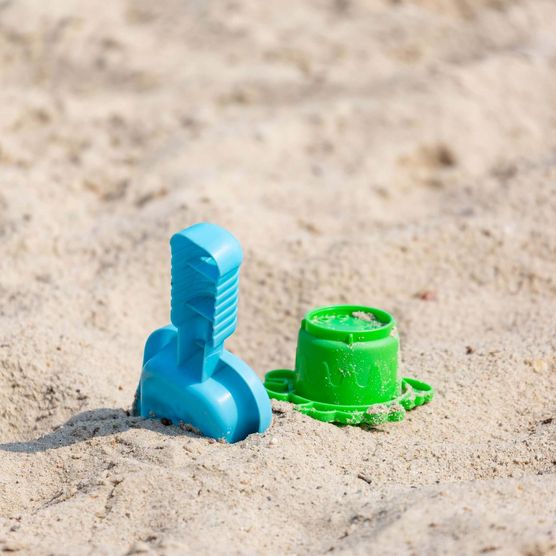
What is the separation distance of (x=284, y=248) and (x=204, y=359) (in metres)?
1.37

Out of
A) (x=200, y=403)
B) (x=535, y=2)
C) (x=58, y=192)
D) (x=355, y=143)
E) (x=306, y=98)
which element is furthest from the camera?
(x=535, y=2)

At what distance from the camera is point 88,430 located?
2.51 m

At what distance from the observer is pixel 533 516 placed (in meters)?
2.02

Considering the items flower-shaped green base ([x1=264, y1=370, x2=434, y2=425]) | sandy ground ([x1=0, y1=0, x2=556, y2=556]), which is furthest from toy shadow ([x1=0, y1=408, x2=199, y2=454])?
flower-shaped green base ([x1=264, y1=370, x2=434, y2=425])

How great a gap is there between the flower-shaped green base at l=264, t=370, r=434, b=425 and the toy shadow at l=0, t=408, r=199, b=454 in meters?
0.32

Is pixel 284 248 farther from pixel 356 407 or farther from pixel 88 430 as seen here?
pixel 88 430

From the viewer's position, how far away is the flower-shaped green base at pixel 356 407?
257cm

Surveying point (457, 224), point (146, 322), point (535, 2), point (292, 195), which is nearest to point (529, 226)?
point (457, 224)

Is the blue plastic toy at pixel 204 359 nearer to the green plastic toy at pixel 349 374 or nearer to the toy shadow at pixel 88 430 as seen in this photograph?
the toy shadow at pixel 88 430

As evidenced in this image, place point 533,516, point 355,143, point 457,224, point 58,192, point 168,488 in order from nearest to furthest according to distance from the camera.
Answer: point 533,516 → point 168,488 → point 457,224 → point 58,192 → point 355,143

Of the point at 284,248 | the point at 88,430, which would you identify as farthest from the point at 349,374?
the point at 284,248

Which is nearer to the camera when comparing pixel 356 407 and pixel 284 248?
pixel 356 407

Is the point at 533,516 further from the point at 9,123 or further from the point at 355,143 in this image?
the point at 9,123

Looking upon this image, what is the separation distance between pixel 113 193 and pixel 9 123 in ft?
2.75
